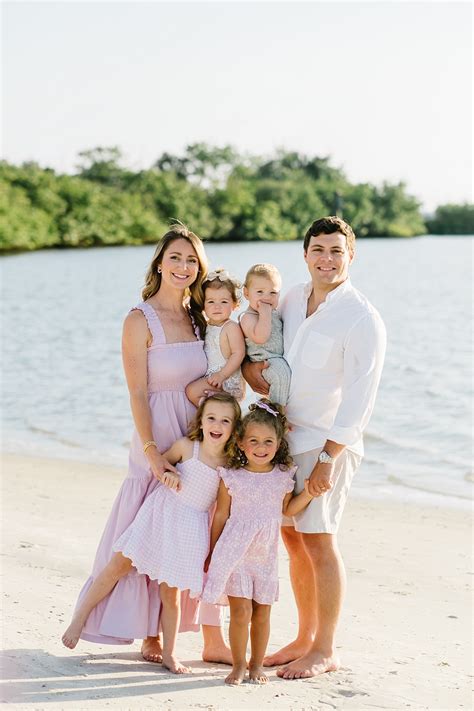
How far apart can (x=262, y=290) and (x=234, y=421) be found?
61cm

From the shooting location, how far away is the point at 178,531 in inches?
171

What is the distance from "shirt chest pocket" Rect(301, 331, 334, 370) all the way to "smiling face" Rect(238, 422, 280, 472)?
341 millimetres

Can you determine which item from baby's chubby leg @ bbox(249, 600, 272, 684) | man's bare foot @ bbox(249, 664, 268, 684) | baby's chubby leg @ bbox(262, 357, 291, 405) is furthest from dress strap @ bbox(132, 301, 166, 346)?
man's bare foot @ bbox(249, 664, 268, 684)

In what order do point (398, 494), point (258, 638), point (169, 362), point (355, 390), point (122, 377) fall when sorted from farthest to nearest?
point (122, 377)
point (398, 494)
point (169, 362)
point (258, 638)
point (355, 390)

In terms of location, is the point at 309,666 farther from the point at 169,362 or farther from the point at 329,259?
the point at 329,259

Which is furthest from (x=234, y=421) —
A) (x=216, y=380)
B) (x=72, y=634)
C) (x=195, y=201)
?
(x=195, y=201)

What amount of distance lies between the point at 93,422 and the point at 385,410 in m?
3.83

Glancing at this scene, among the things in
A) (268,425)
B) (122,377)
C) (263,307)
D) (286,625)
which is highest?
(263,307)

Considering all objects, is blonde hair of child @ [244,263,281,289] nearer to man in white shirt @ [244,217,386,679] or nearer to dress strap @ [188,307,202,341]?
man in white shirt @ [244,217,386,679]

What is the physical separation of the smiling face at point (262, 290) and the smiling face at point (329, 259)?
19 centimetres

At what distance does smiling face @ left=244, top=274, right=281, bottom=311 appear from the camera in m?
4.50

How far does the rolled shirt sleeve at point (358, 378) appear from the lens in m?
4.22

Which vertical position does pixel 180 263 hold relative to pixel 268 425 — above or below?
above

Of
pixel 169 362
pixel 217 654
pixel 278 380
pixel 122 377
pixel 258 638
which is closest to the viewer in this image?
pixel 258 638
